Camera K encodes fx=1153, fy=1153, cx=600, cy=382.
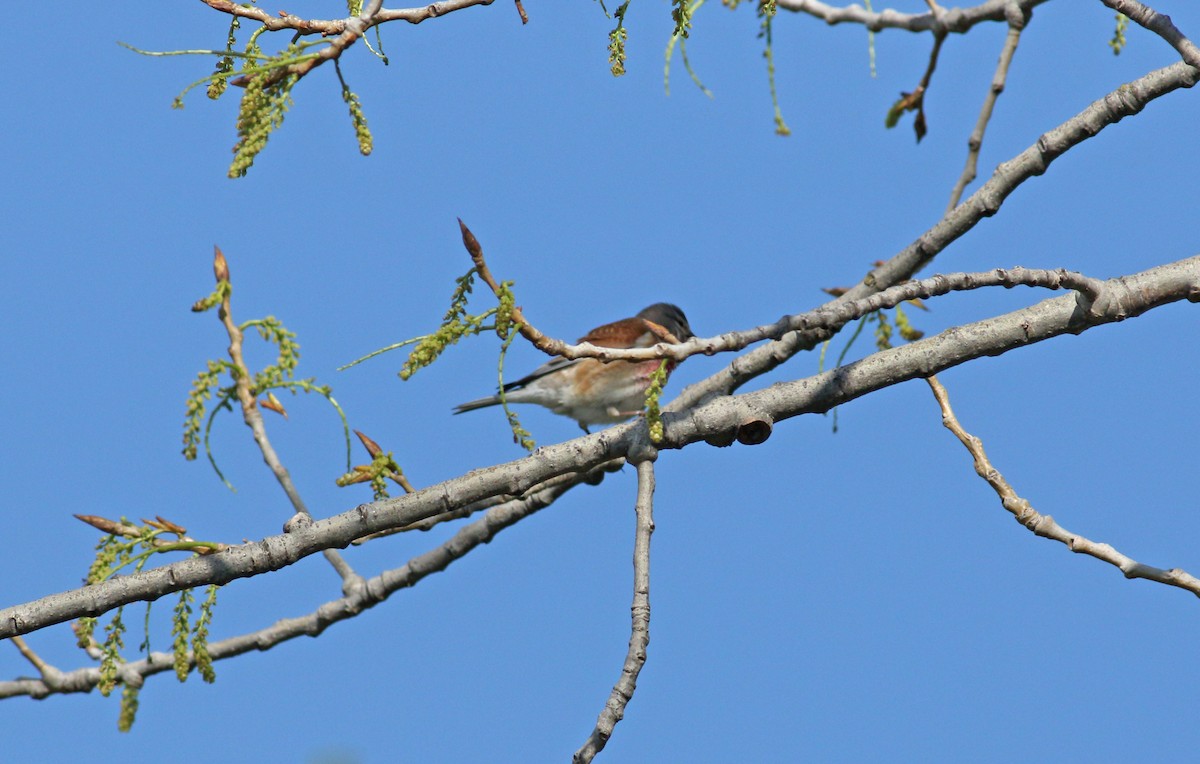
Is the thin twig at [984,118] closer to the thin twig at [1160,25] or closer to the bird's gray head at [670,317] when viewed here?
the thin twig at [1160,25]

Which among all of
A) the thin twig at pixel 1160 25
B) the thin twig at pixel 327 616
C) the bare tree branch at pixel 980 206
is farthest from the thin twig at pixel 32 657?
the thin twig at pixel 1160 25

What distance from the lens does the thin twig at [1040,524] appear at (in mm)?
2834

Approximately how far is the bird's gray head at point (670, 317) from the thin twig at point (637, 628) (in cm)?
658

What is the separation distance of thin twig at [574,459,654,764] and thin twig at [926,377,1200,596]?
878mm

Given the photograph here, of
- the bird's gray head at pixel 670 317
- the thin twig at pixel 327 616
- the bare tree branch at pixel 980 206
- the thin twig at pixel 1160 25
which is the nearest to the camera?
the thin twig at pixel 1160 25

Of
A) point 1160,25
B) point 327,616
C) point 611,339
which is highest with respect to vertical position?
point 611,339

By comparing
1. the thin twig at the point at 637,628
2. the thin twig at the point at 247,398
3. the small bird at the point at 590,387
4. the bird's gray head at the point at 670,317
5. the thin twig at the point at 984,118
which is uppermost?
the bird's gray head at the point at 670,317

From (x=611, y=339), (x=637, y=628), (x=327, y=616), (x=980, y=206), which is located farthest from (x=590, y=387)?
(x=637, y=628)

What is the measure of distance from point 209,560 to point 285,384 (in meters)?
1.03

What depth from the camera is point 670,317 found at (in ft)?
32.8

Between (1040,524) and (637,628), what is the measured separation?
111 cm

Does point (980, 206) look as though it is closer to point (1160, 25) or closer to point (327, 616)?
point (1160, 25)

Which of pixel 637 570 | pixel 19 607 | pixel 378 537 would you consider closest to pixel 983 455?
pixel 637 570

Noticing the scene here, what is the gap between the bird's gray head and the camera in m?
9.93
